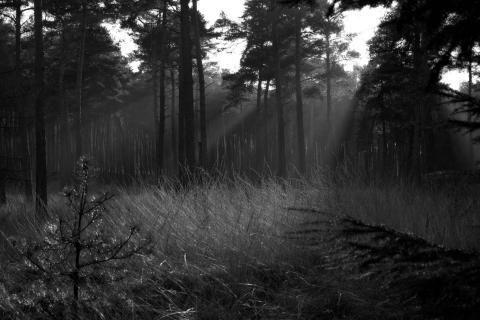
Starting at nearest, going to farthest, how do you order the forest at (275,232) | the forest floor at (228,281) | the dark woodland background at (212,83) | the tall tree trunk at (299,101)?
1. the forest at (275,232)
2. the forest floor at (228,281)
3. the dark woodland background at (212,83)
4. the tall tree trunk at (299,101)

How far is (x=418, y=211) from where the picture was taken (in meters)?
6.59

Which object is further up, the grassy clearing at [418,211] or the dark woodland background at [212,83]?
the dark woodland background at [212,83]

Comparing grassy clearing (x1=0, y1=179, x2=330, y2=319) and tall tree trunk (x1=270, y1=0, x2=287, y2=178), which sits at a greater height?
tall tree trunk (x1=270, y1=0, x2=287, y2=178)

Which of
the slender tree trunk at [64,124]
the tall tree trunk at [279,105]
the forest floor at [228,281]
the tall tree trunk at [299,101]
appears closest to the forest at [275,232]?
the forest floor at [228,281]

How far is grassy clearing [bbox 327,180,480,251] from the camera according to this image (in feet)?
18.2

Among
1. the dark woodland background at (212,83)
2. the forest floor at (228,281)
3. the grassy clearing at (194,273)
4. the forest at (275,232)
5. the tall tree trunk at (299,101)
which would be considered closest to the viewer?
the forest at (275,232)

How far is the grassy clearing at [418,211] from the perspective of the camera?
5.54m

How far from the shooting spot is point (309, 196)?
22.1 feet

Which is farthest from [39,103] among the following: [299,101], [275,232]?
[299,101]

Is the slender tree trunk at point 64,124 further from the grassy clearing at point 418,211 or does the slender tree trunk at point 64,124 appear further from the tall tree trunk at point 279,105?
the grassy clearing at point 418,211

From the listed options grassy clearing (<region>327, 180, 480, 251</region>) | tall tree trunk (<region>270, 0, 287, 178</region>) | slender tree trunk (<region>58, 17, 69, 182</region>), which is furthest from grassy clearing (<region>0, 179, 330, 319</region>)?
tall tree trunk (<region>270, 0, 287, 178</region>)

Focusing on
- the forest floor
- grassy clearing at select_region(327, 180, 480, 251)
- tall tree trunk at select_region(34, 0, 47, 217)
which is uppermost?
tall tree trunk at select_region(34, 0, 47, 217)

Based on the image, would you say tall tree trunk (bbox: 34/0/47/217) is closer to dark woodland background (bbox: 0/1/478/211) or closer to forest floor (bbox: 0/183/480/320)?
dark woodland background (bbox: 0/1/478/211)

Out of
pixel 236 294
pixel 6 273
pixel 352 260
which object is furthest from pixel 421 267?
pixel 6 273
